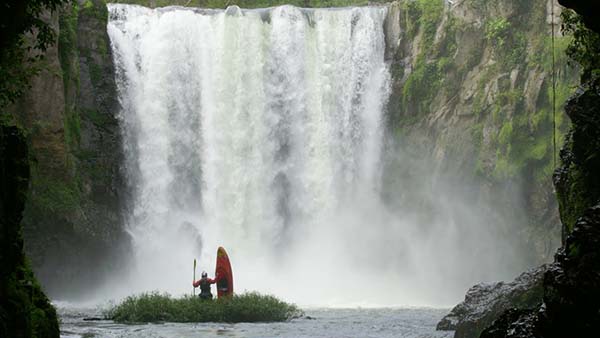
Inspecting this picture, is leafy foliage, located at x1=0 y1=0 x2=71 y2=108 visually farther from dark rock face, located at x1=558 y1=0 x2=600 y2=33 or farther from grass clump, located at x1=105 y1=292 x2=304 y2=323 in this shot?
grass clump, located at x1=105 y1=292 x2=304 y2=323

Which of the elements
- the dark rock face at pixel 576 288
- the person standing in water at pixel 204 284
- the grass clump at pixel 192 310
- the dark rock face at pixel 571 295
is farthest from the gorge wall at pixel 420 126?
the dark rock face at pixel 576 288

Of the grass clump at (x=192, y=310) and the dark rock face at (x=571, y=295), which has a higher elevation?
the grass clump at (x=192, y=310)

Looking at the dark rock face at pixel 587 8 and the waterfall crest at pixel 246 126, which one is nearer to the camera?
the dark rock face at pixel 587 8

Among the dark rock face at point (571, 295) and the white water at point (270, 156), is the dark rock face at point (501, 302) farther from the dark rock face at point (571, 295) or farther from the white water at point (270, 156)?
the white water at point (270, 156)

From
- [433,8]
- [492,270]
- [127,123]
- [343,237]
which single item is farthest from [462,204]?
[127,123]

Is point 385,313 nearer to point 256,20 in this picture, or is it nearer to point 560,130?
point 560,130

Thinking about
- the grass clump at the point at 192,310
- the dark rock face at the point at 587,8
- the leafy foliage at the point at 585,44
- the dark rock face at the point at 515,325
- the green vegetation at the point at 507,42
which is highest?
the green vegetation at the point at 507,42

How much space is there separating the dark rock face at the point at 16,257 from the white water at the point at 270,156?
24.5 m

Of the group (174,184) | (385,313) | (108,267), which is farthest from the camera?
(174,184)

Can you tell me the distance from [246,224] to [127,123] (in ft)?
22.8

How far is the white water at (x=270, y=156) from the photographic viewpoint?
3831 cm

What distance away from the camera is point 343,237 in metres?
40.0

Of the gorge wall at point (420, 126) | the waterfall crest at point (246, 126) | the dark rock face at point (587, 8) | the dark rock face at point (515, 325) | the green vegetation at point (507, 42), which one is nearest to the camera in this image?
the dark rock face at point (515, 325)

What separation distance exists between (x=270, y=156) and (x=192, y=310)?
19.0 metres
